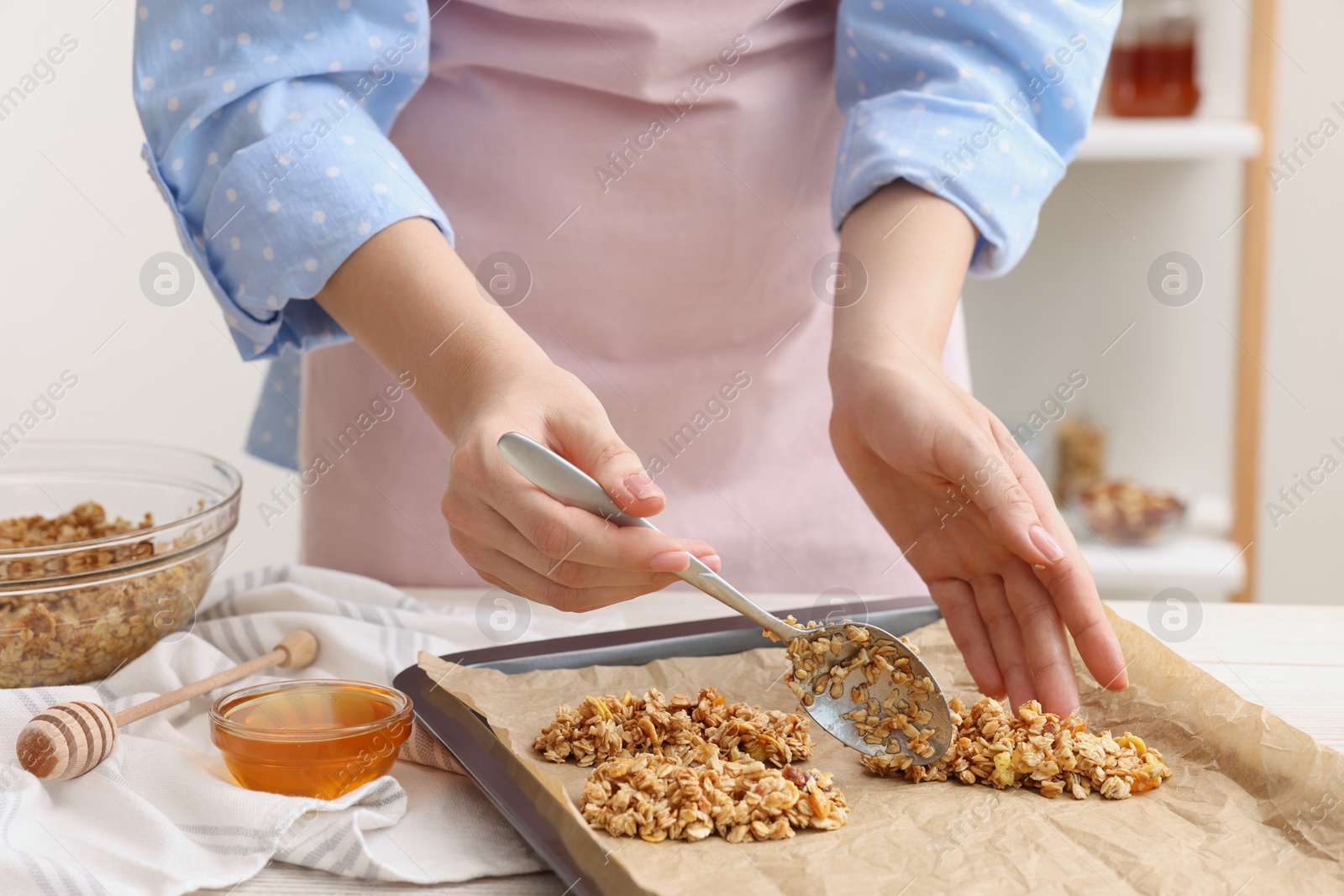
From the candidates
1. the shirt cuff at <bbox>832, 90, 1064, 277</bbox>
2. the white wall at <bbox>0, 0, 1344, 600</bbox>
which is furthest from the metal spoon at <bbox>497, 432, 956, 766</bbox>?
the white wall at <bbox>0, 0, 1344, 600</bbox>

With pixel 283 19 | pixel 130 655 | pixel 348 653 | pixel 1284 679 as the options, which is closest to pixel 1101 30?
pixel 1284 679

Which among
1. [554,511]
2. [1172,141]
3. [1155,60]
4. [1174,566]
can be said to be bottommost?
[1174,566]

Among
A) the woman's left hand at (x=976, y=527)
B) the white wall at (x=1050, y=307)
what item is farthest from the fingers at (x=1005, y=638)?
the white wall at (x=1050, y=307)

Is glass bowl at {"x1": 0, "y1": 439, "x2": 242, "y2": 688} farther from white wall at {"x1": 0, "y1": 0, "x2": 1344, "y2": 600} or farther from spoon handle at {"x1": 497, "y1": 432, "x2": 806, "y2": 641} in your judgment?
white wall at {"x1": 0, "y1": 0, "x2": 1344, "y2": 600}

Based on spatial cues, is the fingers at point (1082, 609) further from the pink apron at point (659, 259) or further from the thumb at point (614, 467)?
the pink apron at point (659, 259)

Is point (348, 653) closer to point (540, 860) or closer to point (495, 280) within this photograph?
point (540, 860)

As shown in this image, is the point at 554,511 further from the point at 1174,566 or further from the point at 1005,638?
the point at 1174,566

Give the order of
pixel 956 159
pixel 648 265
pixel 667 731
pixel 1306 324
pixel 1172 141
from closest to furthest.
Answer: pixel 667 731
pixel 956 159
pixel 648 265
pixel 1172 141
pixel 1306 324

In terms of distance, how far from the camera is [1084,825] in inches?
24.9

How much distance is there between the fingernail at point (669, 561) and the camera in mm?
647

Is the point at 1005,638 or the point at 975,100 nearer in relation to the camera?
the point at 1005,638

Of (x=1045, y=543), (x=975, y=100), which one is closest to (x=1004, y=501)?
(x=1045, y=543)

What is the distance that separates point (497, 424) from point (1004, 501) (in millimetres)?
324

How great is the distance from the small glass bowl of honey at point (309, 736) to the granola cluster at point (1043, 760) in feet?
0.94
